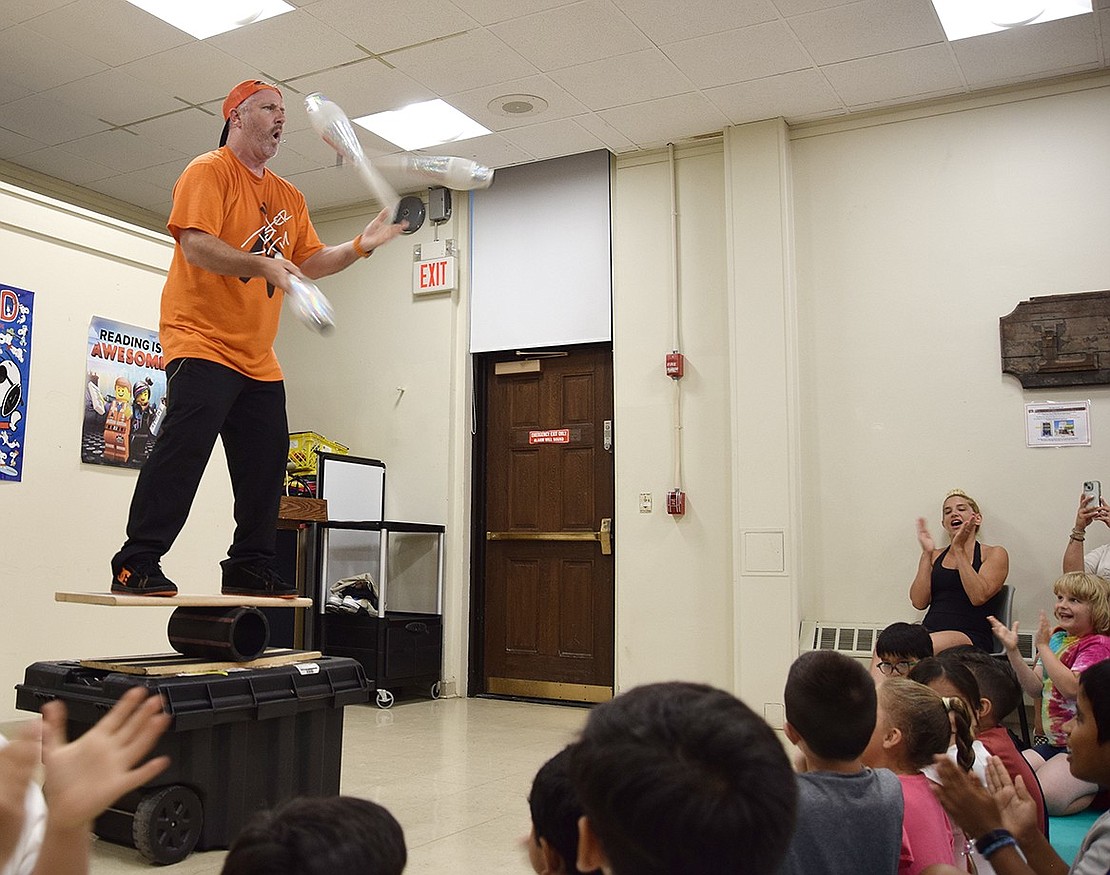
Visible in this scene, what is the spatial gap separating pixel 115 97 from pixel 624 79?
2836mm

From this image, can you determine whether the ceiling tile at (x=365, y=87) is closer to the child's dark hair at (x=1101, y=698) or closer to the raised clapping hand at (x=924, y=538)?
the raised clapping hand at (x=924, y=538)

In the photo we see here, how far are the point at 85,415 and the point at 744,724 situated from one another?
14.5 feet

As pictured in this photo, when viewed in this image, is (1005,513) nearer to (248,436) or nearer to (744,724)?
(248,436)

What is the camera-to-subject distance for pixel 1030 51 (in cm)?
500

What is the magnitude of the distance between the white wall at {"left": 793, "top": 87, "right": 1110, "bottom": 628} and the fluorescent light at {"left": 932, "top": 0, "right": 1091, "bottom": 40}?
2.24 ft

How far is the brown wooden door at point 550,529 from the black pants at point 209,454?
3.27 meters

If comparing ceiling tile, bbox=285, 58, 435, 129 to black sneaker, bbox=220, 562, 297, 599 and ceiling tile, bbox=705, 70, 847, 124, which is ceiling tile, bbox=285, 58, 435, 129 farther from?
black sneaker, bbox=220, 562, 297, 599

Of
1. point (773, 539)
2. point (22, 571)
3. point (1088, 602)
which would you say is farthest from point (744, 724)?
point (773, 539)

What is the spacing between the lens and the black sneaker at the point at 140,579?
2.86m

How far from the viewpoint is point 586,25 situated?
4785mm

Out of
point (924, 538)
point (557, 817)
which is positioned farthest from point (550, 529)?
point (557, 817)

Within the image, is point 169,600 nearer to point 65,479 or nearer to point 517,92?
point 65,479

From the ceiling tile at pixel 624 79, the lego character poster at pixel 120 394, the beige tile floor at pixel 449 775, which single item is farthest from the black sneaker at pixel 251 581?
the ceiling tile at pixel 624 79

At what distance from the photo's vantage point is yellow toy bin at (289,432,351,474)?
6492mm
